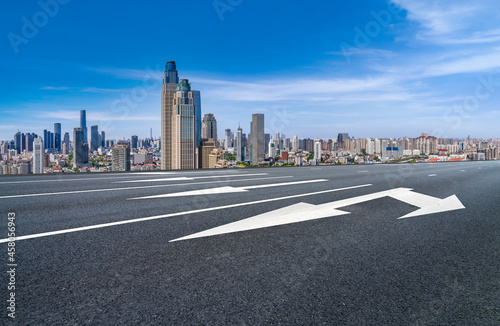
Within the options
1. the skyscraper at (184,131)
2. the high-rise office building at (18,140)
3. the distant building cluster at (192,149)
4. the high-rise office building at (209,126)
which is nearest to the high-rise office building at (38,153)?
the distant building cluster at (192,149)

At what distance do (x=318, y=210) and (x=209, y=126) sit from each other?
149 m

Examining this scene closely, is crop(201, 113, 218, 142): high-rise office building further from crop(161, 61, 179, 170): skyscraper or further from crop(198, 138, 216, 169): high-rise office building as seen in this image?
crop(198, 138, 216, 169): high-rise office building

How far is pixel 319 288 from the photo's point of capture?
7.19 feet

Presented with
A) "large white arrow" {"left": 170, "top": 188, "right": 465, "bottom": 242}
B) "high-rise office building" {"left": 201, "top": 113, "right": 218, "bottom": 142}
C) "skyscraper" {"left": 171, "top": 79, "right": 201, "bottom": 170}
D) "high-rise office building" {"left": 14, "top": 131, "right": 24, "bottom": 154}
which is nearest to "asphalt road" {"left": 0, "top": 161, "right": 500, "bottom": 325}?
"large white arrow" {"left": 170, "top": 188, "right": 465, "bottom": 242}

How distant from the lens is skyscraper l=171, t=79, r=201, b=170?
87.4 metres

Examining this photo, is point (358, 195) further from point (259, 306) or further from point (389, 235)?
point (259, 306)

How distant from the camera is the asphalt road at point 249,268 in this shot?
73.4 inches

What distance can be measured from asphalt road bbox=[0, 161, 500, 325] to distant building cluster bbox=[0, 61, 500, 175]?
1170cm

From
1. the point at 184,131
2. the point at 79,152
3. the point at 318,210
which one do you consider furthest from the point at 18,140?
the point at 318,210

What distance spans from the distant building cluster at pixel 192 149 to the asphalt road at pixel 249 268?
1170 cm

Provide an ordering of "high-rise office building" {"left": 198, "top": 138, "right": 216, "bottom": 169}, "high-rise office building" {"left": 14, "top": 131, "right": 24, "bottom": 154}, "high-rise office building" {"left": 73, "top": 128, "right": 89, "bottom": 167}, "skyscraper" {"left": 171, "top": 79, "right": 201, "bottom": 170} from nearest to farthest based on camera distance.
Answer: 1. "high-rise office building" {"left": 73, "top": 128, "right": 89, "bottom": 167}
2. "high-rise office building" {"left": 14, "top": 131, "right": 24, "bottom": 154}
3. "high-rise office building" {"left": 198, "top": 138, "right": 216, "bottom": 169}
4. "skyscraper" {"left": 171, "top": 79, "right": 201, "bottom": 170}

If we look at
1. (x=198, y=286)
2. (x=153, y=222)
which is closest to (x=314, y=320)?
(x=198, y=286)

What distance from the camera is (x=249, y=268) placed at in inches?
100

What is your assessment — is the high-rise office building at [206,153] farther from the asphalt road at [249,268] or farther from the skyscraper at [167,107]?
the asphalt road at [249,268]
